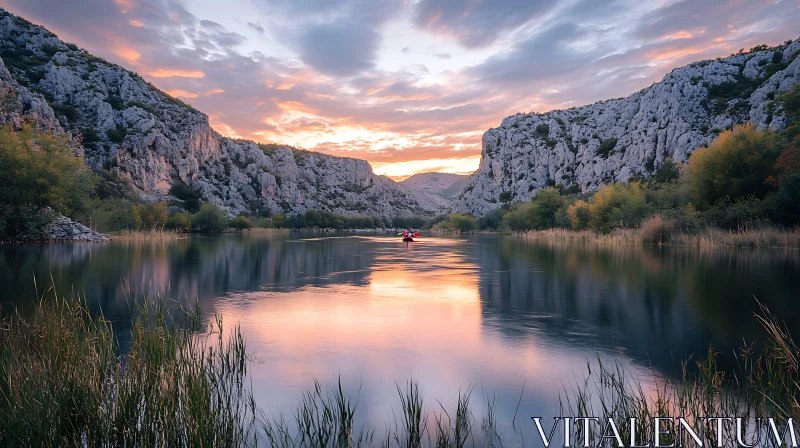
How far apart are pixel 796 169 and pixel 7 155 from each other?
56.1 metres

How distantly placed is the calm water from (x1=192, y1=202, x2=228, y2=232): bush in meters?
56.9

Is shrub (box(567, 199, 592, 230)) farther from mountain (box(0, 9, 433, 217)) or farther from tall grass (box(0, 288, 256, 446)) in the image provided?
mountain (box(0, 9, 433, 217))

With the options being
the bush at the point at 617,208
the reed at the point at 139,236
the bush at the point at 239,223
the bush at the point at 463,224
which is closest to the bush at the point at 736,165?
the bush at the point at 617,208

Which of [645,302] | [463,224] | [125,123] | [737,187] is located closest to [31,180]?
[645,302]

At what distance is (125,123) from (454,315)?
93797mm

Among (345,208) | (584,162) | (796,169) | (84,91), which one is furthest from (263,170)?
(796,169)

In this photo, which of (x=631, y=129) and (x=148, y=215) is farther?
(x=631, y=129)

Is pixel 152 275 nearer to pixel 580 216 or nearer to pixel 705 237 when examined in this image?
pixel 705 237

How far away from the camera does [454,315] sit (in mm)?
12273

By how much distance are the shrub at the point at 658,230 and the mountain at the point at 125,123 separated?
210 feet

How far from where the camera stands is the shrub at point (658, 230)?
4106 cm

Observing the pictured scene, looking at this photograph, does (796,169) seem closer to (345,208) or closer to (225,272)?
(225,272)

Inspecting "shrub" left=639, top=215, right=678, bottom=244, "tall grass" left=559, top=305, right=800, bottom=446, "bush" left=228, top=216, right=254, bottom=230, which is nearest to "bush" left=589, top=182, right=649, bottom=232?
"shrub" left=639, top=215, right=678, bottom=244

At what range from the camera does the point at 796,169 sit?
30750mm
